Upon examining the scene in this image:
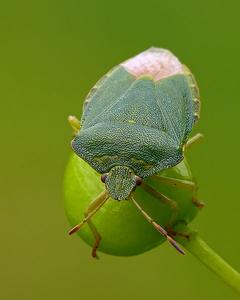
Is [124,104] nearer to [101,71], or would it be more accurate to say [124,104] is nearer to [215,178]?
[215,178]

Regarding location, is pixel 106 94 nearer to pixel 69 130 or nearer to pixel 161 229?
pixel 161 229

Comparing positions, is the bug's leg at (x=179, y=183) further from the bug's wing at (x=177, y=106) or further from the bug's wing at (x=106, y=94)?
the bug's wing at (x=106, y=94)

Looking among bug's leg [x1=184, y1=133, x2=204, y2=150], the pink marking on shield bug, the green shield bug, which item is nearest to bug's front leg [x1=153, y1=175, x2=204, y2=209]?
the green shield bug

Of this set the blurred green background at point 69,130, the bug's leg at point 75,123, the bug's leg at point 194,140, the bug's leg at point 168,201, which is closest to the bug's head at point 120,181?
the bug's leg at point 168,201

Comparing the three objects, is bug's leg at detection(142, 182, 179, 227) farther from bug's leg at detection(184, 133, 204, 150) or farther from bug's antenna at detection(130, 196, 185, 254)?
bug's leg at detection(184, 133, 204, 150)

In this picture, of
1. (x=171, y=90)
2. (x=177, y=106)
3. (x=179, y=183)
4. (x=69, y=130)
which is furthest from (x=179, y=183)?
(x=69, y=130)

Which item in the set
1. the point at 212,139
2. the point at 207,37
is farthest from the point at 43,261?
the point at 207,37
